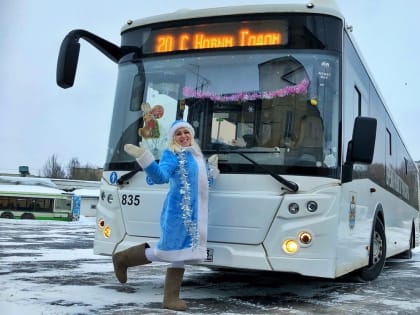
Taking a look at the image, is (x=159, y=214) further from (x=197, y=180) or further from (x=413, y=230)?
(x=413, y=230)

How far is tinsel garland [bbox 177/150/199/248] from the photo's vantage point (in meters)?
5.23

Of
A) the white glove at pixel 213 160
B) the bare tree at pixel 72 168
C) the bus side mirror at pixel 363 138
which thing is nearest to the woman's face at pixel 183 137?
the white glove at pixel 213 160

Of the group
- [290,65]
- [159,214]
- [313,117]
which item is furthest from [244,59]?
[159,214]

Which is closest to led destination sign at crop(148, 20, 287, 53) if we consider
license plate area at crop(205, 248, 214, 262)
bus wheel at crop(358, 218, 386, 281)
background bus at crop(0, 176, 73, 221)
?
license plate area at crop(205, 248, 214, 262)

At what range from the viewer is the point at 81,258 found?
10.3m

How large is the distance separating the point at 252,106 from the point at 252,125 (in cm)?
21

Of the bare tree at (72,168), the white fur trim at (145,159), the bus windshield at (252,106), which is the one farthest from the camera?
the bare tree at (72,168)

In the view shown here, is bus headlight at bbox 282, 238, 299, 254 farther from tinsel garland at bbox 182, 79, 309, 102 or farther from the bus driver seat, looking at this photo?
tinsel garland at bbox 182, 79, 309, 102

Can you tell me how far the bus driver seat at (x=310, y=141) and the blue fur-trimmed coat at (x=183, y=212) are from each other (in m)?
1.11

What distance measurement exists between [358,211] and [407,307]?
4.13 ft

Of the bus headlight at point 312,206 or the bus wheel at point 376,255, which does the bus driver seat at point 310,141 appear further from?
the bus wheel at point 376,255

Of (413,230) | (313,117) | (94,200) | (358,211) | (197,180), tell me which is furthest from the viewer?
(94,200)

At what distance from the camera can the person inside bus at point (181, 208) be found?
522 cm

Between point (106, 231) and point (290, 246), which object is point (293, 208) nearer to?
point (290, 246)
